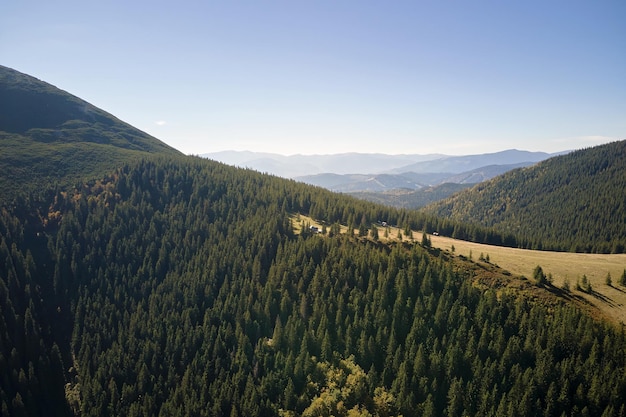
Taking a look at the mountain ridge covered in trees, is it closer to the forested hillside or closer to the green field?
the forested hillside

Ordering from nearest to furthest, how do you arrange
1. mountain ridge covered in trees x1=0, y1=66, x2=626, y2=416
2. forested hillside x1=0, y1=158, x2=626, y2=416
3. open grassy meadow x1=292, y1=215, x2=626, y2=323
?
forested hillside x1=0, y1=158, x2=626, y2=416 < mountain ridge covered in trees x1=0, y1=66, x2=626, y2=416 < open grassy meadow x1=292, y1=215, x2=626, y2=323

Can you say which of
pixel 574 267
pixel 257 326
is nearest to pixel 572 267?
pixel 574 267

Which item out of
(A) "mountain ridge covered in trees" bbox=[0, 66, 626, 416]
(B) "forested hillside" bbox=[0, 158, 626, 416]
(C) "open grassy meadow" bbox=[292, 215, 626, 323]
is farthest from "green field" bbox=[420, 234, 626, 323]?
(B) "forested hillside" bbox=[0, 158, 626, 416]

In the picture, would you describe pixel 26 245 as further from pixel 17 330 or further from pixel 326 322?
pixel 326 322

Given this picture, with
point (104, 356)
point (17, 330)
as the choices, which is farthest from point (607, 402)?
point (17, 330)

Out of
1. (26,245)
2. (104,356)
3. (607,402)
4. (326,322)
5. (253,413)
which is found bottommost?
(104,356)

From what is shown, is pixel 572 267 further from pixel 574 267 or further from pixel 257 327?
pixel 257 327

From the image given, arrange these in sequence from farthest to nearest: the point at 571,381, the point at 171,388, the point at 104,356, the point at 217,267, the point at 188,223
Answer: the point at 188,223
the point at 217,267
the point at 104,356
the point at 171,388
the point at 571,381
